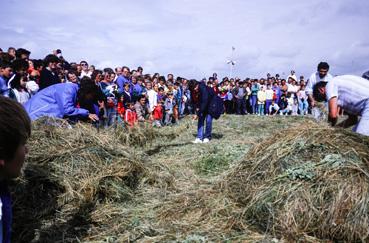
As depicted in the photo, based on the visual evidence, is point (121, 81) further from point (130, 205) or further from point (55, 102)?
point (130, 205)

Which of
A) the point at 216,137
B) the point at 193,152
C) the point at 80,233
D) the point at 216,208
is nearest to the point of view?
the point at 80,233

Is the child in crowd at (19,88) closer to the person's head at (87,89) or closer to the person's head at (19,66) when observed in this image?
the person's head at (19,66)

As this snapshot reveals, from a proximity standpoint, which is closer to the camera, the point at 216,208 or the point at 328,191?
the point at 328,191

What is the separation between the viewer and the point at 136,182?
533 cm

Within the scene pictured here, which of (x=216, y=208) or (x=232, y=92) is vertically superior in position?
(x=232, y=92)

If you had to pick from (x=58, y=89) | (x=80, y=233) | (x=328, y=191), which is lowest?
(x=80, y=233)

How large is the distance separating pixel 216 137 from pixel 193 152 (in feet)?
9.32

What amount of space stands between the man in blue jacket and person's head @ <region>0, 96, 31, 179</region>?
409 centimetres

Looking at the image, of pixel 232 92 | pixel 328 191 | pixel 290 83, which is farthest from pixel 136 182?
pixel 290 83

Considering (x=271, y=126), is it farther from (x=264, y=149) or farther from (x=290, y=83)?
(x=264, y=149)

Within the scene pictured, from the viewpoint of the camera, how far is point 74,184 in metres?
4.52

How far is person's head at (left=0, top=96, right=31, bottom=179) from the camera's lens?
4.66 ft

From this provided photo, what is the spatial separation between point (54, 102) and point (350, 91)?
4.07 meters

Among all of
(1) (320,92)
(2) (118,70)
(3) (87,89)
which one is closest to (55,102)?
(3) (87,89)
